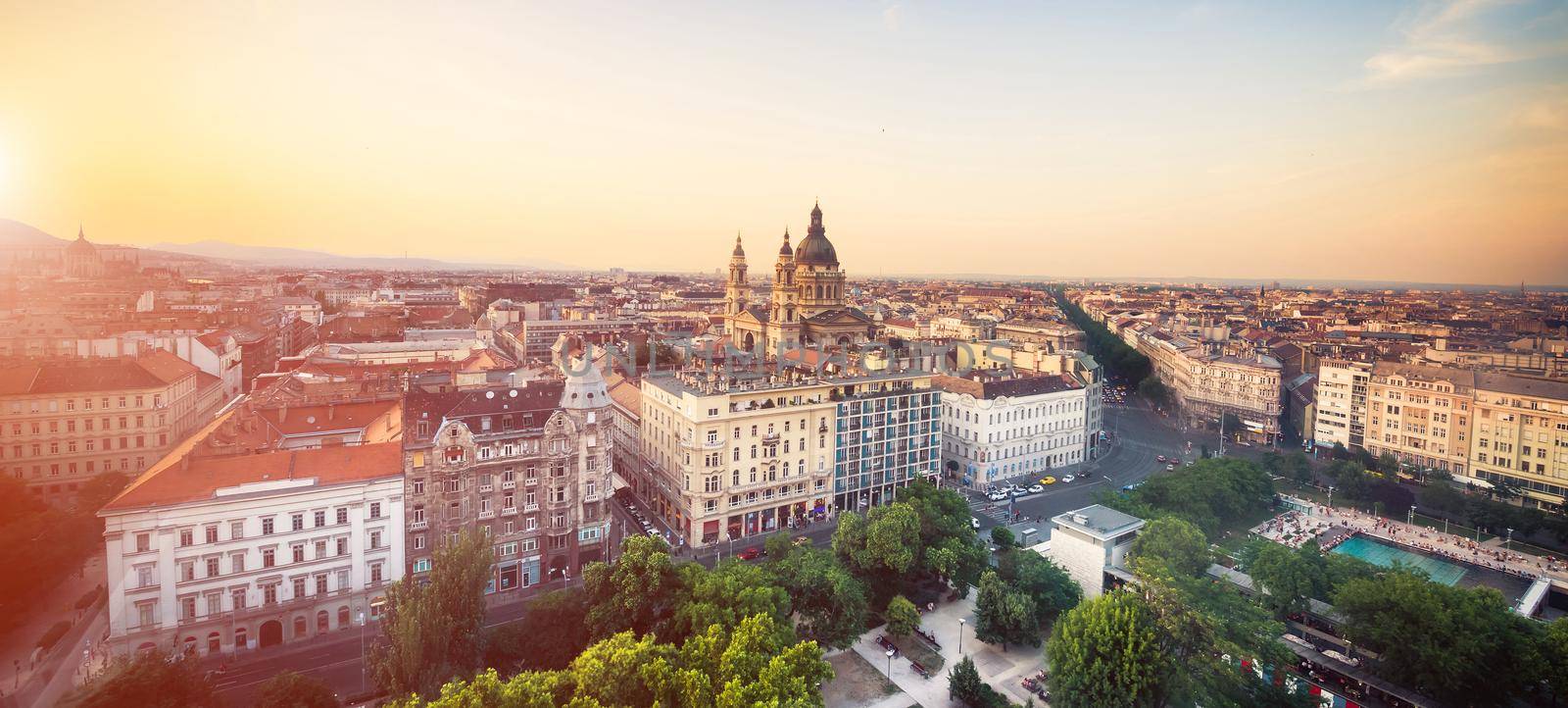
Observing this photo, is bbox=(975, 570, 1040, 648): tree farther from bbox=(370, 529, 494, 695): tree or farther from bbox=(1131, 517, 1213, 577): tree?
bbox=(370, 529, 494, 695): tree

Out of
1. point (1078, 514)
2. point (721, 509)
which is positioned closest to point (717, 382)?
point (721, 509)

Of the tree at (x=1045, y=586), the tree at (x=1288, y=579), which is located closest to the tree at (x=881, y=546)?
the tree at (x=1045, y=586)

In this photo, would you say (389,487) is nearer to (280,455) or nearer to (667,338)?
(280,455)

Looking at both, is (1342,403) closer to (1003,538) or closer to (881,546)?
(1003,538)

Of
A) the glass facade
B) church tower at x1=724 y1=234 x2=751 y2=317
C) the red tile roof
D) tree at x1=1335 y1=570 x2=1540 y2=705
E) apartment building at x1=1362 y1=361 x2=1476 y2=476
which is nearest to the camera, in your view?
tree at x1=1335 y1=570 x2=1540 y2=705

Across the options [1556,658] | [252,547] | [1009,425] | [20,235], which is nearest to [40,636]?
[252,547]

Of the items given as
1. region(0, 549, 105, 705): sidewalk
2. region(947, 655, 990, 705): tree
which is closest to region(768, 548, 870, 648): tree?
region(947, 655, 990, 705): tree

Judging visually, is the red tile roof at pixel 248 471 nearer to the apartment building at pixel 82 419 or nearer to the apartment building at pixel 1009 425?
the apartment building at pixel 82 419
